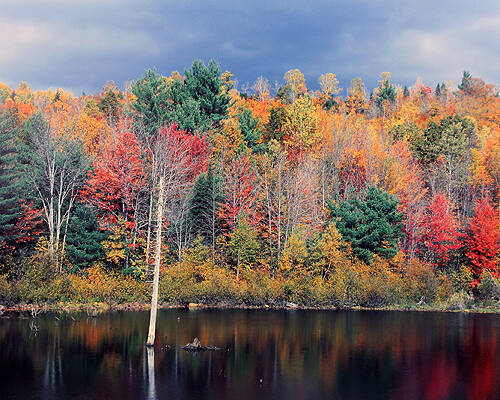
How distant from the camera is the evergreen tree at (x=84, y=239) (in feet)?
149

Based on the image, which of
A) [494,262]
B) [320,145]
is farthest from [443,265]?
[320,145]

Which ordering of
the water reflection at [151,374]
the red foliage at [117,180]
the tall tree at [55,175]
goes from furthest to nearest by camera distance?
the red foliage at [117,180] < the tall tree at [55,175] < the water reflection at [151,374]

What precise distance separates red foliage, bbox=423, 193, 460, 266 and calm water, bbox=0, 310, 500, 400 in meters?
13.8

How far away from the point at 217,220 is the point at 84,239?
14.5m

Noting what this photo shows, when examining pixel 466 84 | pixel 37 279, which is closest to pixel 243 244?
pixel 37 279

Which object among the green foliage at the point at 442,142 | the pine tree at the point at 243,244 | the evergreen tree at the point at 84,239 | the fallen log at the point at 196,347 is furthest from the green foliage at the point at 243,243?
the green foliage at the point at 442,142

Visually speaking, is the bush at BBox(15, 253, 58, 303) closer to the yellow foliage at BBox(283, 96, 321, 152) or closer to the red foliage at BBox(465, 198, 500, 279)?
the yellow foliage at BBox(283, 96, 321, 152)

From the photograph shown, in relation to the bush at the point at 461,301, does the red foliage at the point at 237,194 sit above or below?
above

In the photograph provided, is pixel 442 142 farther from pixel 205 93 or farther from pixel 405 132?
pixel 205 93

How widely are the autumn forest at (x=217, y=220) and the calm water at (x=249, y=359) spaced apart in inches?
324

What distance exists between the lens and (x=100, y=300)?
142 ft

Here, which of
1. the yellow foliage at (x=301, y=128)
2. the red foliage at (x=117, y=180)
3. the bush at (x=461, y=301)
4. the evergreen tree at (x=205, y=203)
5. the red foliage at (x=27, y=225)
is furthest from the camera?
the yellow foliage at (x=301, y=128)

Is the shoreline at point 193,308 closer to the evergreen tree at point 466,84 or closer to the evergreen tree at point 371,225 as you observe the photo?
the evergreen tree at point 371,225

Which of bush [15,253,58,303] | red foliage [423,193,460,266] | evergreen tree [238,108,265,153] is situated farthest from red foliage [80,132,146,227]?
red foliage [423,193,460,266]
